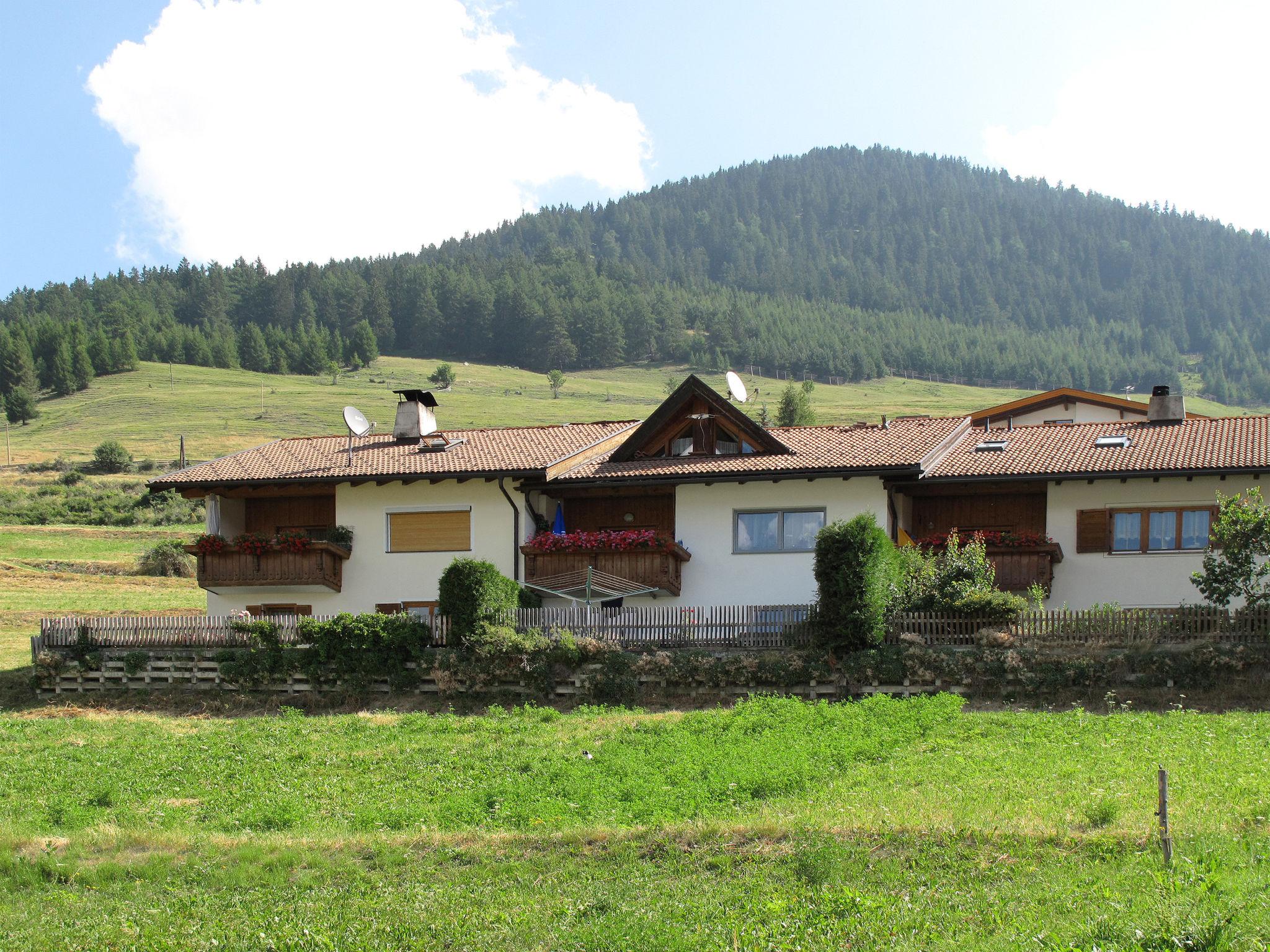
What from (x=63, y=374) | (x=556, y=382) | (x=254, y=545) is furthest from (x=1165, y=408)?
(x=63, y=374)

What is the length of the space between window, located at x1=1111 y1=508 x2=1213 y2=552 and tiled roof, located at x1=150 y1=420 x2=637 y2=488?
13.8 m

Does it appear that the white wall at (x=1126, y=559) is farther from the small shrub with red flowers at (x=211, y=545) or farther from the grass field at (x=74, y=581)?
the grass field at (x=74, y=581)

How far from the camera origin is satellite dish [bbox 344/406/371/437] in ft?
123

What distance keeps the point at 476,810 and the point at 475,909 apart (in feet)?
14.1

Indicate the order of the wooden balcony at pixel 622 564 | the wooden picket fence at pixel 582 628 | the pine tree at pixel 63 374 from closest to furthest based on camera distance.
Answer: the wooden picket fence at pixel 582 628 → the wooden balcony at pixel 622 564 → the pine tree at pixel 63 374

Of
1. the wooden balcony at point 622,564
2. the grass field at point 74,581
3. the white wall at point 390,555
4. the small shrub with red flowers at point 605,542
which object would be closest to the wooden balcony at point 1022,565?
the wooden balcony at point 622,564

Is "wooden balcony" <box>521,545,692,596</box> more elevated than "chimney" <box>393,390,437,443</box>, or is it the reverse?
"chimney" <box>393,390,437,443</box>

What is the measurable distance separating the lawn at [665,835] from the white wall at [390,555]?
945 centimetres

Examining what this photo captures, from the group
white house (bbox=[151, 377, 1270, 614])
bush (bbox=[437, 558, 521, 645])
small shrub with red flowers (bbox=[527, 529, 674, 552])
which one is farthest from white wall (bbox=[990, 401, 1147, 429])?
bush (bbox=[437, 558, 521, 645])

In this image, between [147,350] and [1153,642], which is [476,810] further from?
[147,350]

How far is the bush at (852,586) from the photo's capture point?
26.2 meters

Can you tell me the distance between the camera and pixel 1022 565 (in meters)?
30.7

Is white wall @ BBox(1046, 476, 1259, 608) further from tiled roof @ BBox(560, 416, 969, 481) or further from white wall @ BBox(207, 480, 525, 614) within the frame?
white wall @ BBox(207, 480, 525, 614)

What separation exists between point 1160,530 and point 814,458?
8.48 m
